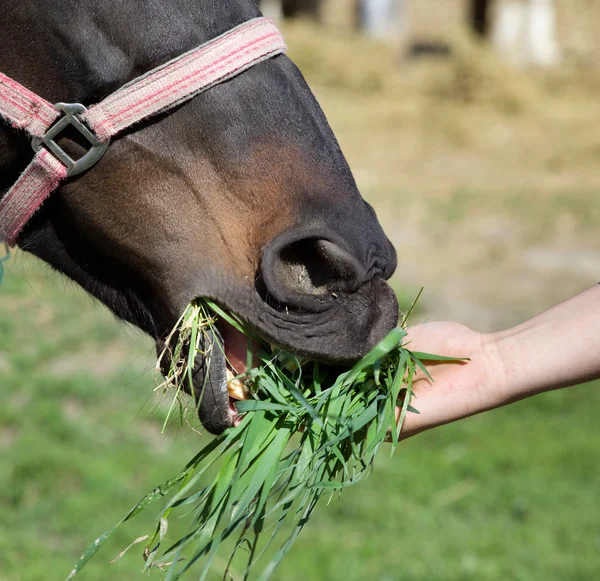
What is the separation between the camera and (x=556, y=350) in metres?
1.79

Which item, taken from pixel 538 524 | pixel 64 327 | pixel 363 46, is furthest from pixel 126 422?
pixel 363 46

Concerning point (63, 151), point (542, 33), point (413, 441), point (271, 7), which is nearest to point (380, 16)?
point (271, 7)

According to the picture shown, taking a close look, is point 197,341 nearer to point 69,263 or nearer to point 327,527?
point 69,263

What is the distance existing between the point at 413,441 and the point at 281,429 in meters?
2.26

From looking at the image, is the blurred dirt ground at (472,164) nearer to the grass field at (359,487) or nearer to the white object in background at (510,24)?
the white object in background at (510,24)

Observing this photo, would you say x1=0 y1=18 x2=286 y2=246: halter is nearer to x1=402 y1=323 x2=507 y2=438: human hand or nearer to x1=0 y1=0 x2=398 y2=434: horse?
x1=0 y1=0 x2=398 y2=434: horse

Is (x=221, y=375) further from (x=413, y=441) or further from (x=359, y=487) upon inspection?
(x=413, y=441)

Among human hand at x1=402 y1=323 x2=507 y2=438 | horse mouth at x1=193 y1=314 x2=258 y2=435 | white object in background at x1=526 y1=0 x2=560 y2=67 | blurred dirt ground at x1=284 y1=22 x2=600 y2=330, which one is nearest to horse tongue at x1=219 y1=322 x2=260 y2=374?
horse mouth at x1=193 y1=314 x2=258 y2=435

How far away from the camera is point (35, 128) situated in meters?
1.62

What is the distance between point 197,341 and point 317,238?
30cm

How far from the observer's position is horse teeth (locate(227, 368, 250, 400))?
65.9 inches

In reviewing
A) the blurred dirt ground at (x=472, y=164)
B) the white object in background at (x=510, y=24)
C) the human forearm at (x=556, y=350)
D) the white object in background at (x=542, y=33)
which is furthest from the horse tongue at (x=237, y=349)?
the white object in background at (x=510, y=24)

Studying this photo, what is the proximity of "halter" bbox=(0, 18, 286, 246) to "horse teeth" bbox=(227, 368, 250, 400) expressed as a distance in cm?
48

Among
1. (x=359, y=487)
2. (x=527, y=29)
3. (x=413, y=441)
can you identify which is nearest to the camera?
(x=359, y=487)
